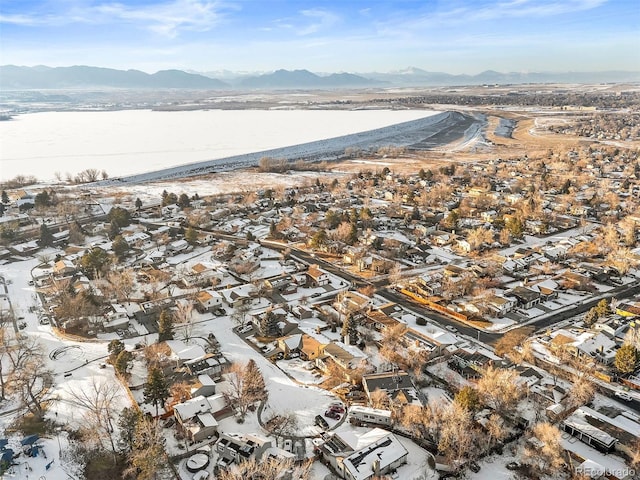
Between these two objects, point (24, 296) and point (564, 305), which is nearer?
point (564, 305)

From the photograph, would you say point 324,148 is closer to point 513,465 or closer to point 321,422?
point 321,422

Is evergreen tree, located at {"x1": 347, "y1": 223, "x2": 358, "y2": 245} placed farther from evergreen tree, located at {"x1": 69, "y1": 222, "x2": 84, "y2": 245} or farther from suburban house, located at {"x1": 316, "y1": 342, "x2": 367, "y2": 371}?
evergreen tree, located at {"x1": 69, "y1": 222, "x2": 84, "y2": 245}

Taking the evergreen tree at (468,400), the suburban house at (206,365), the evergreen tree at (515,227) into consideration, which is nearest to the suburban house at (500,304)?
the evergreen tree at (468,400)

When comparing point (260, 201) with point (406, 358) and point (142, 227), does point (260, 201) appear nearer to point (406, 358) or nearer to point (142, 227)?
point (142, 227)

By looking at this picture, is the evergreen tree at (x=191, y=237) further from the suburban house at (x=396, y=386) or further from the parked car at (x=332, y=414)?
the parked car at (x=332, y=414)

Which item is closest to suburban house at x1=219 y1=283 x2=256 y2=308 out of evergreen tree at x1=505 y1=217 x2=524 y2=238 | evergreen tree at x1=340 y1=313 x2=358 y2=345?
evergreen tree at x1=340 y1=313 x2=358 y2=345

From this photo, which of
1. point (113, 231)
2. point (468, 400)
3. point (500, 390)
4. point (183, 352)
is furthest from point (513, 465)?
point (113, 231)

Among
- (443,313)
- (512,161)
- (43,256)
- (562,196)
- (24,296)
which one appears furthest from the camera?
(512,161)

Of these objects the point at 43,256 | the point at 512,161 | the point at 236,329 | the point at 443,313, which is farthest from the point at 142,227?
the point at 512,161
